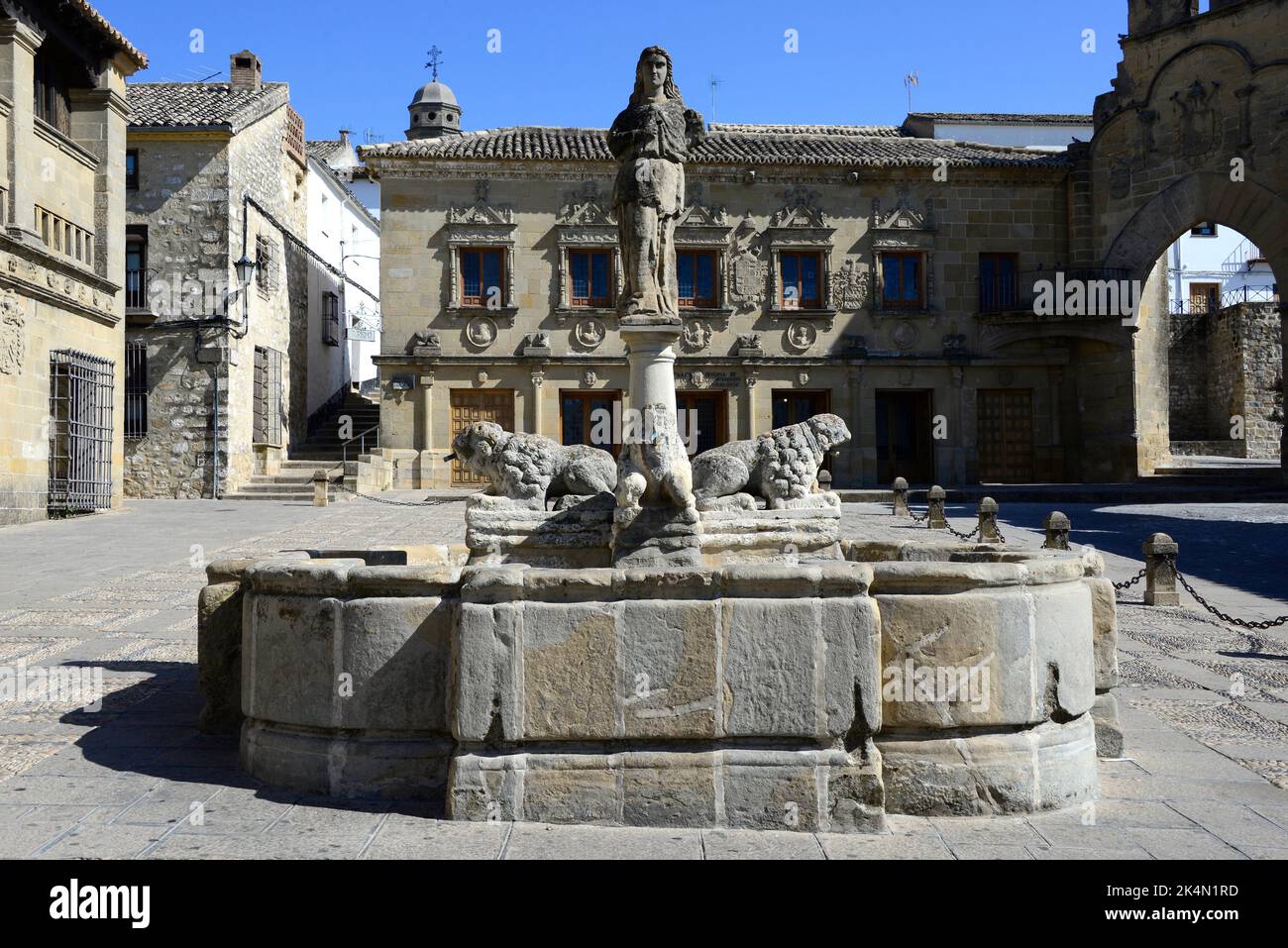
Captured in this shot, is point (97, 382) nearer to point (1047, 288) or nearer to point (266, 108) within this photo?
point (266, 108)

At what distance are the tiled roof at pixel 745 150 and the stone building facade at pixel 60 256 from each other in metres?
5.47

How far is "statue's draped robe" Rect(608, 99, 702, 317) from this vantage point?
6.82 m

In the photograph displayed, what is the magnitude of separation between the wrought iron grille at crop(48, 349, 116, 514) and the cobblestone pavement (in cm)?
870

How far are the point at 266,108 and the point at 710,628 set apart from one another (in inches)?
960

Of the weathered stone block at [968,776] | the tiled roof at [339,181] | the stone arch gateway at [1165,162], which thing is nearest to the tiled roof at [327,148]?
the tiled roof at [339,181]

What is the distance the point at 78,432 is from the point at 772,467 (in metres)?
14.5

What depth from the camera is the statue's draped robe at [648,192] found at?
682 centimetres

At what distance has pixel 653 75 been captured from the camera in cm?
696

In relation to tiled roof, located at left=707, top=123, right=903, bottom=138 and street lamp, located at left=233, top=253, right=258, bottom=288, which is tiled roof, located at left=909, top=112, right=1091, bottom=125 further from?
street lamp, located at left=233, top=253, right=258, bottom=288

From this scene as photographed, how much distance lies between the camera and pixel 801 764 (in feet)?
12.7

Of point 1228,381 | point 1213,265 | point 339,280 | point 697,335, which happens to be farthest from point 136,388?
point 1213,265

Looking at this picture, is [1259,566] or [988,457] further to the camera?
[988,457]

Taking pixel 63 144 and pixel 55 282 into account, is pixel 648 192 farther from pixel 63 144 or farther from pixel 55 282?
pixel 63 144
